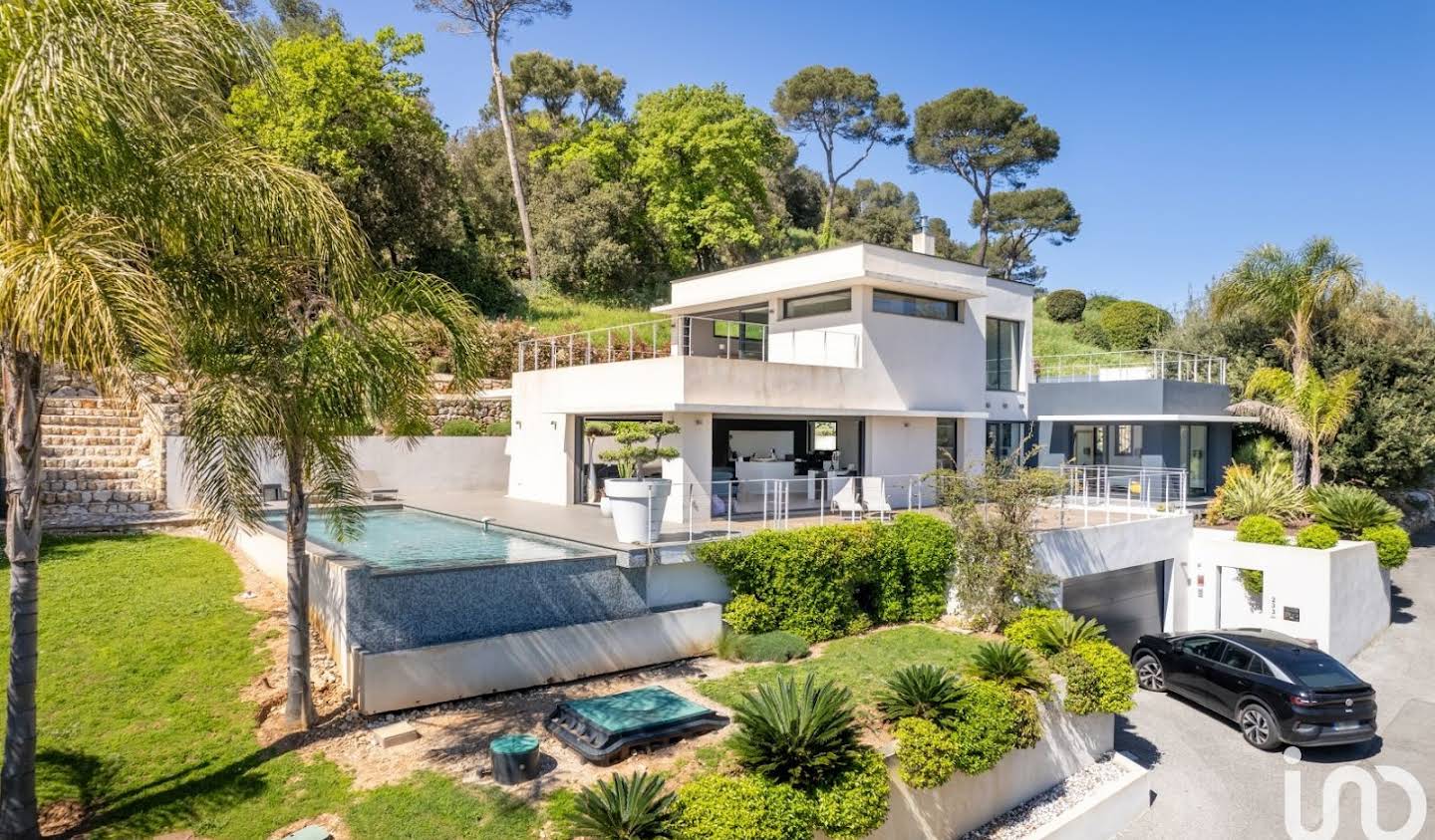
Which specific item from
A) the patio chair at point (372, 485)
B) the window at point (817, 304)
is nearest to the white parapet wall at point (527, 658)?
the window at point (817, 304)

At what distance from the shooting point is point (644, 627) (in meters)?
12.3

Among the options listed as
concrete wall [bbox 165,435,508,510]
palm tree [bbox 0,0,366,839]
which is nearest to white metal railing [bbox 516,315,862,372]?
concrete wall [bbox 165,435,508,510]

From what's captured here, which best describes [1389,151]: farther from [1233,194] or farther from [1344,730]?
[1344,730]

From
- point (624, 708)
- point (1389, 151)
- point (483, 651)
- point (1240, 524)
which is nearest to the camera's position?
point (624, 708)

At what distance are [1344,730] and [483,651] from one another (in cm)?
1365

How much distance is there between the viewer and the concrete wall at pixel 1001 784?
881 centimetres

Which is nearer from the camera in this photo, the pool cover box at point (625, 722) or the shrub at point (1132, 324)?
the pool cover box at point (625, 722)

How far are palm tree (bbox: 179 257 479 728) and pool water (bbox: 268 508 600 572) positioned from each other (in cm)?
185

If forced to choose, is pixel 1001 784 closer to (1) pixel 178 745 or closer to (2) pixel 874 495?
(2) pixel 874 495

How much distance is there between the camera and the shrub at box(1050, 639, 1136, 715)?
455 inches

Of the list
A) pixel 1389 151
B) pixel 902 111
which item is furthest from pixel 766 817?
pixel 902 111

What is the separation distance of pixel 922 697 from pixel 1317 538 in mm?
14547

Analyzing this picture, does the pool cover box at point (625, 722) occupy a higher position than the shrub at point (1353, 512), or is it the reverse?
the shrub at point (1353, 512)

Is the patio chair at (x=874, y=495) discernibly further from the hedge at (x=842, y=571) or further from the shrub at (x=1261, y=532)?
the shrub at (x=1261, y=532)
